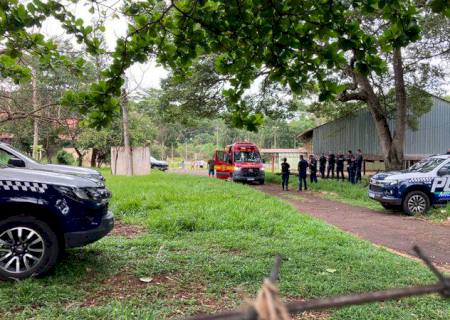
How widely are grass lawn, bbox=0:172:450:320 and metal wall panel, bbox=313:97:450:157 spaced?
21.3m

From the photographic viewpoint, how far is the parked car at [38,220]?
4.91 metres

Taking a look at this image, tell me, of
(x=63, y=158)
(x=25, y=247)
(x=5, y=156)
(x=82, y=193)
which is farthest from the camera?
(x=63, y=158)

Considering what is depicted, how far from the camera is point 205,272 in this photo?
5.27m

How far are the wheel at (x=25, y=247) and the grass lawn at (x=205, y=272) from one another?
0.20 metres

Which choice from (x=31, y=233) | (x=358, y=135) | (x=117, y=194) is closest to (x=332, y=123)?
(x=358, y=135)

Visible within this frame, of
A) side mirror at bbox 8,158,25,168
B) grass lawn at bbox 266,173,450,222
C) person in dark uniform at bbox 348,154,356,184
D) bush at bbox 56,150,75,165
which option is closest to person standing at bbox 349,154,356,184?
person in dark uniform at bbox 348,154,356,184

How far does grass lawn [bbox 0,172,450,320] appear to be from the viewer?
4.11 metres

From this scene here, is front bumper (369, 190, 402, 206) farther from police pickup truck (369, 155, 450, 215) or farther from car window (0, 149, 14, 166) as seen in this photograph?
car window (0, 149, 14, 166)

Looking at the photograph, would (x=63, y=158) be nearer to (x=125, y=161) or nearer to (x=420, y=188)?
(x=125, y=161)

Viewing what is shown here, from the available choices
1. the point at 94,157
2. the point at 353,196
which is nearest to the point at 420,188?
the point at 353,196

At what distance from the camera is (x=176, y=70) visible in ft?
19.4

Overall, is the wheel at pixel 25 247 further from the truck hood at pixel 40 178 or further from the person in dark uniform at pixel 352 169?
the person in dark uniform at pixel 352 169

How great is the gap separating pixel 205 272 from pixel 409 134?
25.8m

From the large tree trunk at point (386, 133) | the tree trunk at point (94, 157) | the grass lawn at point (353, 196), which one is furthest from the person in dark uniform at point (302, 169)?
the tree trunk at point (94, 157)
